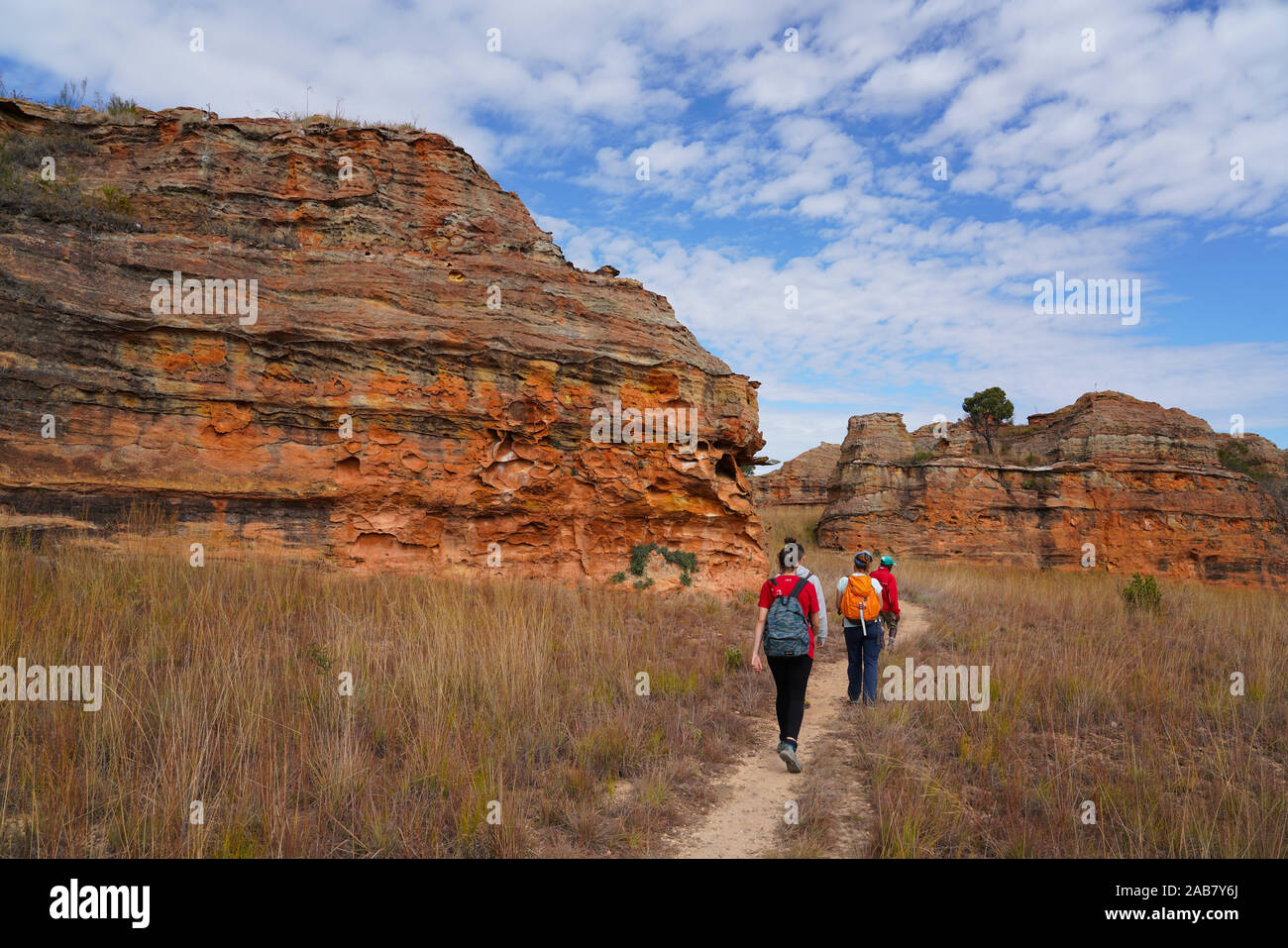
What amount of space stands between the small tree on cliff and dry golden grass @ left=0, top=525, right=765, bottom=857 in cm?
3390

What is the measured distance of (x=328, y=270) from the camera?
410 inches

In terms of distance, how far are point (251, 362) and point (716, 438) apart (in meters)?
8.13

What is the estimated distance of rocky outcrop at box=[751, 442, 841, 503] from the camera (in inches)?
1625

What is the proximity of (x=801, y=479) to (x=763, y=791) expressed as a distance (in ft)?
125

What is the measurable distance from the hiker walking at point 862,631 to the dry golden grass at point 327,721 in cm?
119

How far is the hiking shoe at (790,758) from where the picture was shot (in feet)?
17.5

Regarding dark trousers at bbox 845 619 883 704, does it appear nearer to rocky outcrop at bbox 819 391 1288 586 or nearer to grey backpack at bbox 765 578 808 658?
grey backpack at bbox 765 578 808 658

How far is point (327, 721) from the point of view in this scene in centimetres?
480
